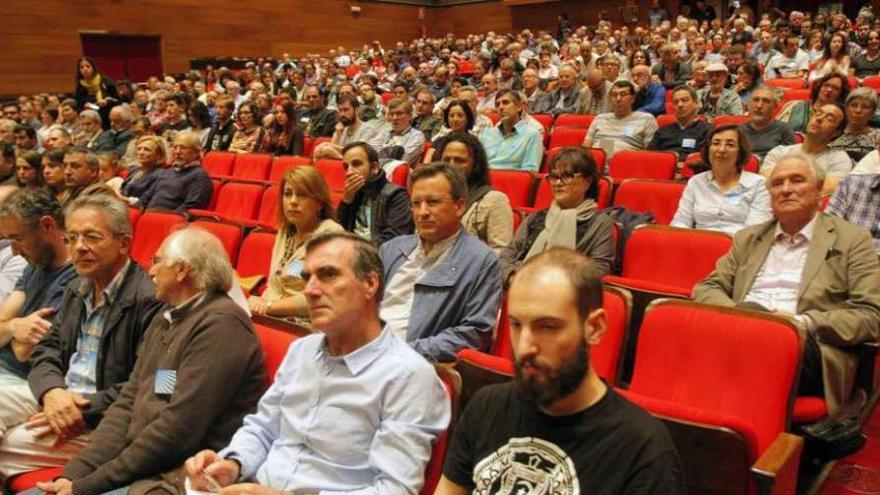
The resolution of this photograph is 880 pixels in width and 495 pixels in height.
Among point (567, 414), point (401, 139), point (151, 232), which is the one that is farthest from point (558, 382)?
point (401, 139)

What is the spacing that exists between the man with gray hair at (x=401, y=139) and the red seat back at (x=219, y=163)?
109cm

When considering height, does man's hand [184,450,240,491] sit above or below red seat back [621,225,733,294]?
below

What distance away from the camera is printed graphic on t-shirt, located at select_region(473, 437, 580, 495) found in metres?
0.99

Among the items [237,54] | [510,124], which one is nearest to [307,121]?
[510,124]

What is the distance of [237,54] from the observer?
1263 cm

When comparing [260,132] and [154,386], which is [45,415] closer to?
[154,386]

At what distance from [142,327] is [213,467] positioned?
0.66m

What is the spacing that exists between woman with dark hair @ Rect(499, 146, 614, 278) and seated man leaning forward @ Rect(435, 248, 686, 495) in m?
1.31

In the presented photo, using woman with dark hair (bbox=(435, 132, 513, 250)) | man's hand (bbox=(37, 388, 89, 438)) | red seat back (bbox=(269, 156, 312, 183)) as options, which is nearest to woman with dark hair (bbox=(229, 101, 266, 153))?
red seat back (bbox=(269, 156, 312, 183))

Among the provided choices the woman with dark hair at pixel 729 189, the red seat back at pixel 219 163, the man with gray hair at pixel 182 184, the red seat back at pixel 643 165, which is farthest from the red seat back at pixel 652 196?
the red seat back at pixel 219 163

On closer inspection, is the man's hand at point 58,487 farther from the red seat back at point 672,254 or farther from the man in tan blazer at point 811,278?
the red seat back at point 672,254

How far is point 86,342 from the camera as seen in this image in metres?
1.94

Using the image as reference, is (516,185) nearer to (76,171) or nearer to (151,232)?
(151,232)

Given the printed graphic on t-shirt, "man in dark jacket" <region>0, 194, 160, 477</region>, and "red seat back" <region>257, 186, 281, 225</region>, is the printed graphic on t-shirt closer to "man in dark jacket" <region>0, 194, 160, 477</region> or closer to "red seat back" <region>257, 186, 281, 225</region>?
"man in dark jacket" <region>0, 194, 160, 477</region>
